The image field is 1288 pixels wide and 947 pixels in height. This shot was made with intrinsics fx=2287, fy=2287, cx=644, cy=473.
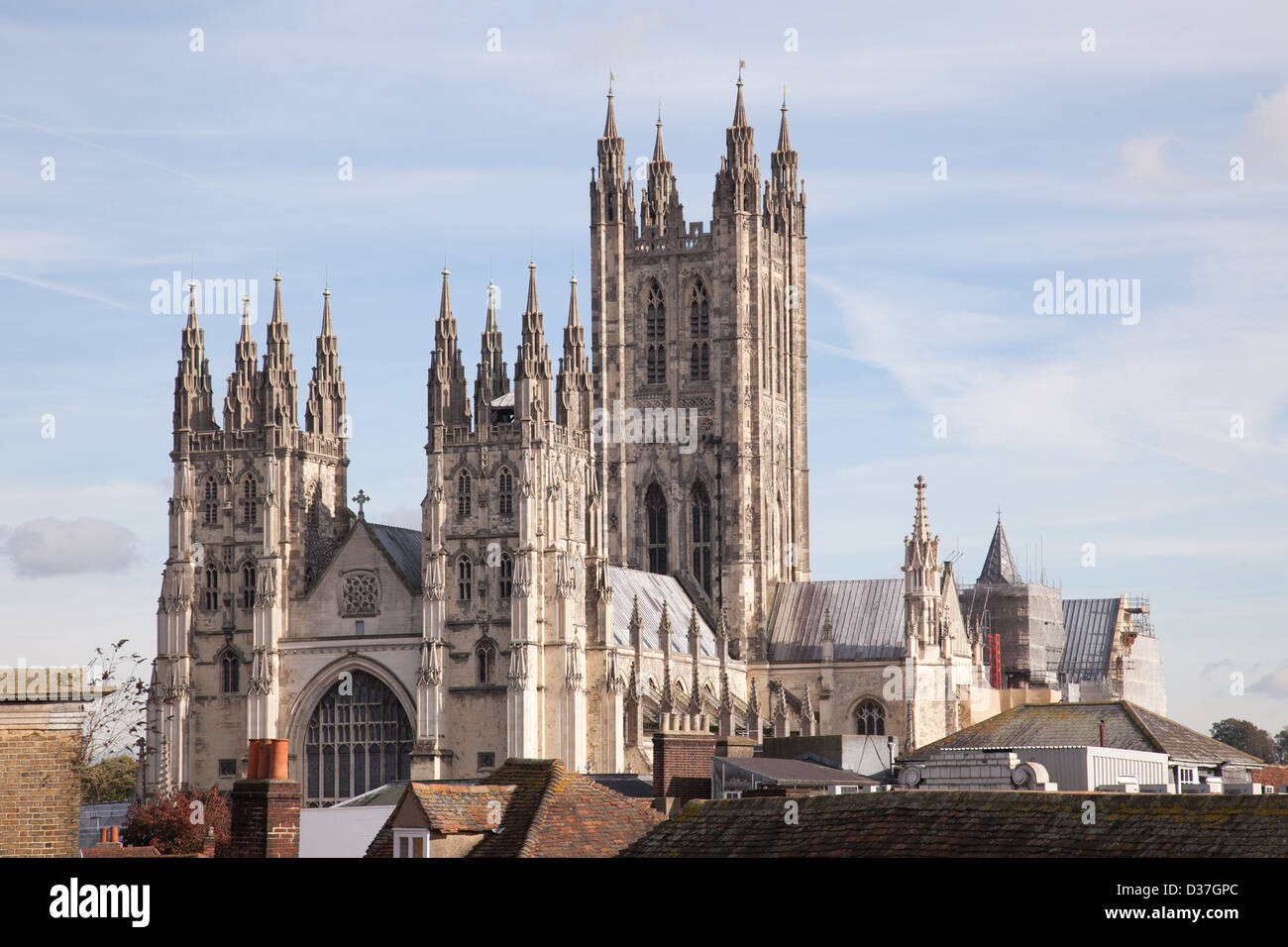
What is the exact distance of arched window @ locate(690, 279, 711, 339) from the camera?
115250mm

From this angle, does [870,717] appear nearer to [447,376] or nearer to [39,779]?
[447,376]

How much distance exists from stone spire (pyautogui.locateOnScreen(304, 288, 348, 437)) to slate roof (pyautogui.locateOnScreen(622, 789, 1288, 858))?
238 ft

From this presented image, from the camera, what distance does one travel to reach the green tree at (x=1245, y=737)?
171875 millimetres

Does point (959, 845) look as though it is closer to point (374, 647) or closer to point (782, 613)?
point (374, 647)

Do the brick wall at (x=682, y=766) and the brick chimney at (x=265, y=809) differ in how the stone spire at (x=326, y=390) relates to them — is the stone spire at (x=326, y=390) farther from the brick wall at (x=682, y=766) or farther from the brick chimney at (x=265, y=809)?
the brick chimney at (x=265, y=809)

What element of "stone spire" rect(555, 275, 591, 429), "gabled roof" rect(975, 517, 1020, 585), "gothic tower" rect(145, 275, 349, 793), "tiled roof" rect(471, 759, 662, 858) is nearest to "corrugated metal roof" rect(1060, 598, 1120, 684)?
"gabled roof" rect(975, 517, 1020, 585)

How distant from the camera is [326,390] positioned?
10044cm

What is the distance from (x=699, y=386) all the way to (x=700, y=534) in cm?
740

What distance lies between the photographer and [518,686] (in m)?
90.9

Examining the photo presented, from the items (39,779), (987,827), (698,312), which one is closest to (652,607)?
(698,312)

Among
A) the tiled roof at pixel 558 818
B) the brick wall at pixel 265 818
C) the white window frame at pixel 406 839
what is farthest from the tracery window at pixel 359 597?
the brick wall at pixel 265 818

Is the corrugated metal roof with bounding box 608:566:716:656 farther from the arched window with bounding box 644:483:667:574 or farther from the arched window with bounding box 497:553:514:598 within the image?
the arched window with bounding box 497:553:514:598
